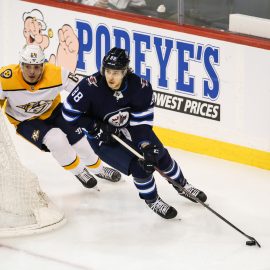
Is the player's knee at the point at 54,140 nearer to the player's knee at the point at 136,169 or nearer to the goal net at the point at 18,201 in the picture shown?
the goal net at the point at 18,201

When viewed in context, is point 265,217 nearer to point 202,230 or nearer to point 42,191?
point 202,230

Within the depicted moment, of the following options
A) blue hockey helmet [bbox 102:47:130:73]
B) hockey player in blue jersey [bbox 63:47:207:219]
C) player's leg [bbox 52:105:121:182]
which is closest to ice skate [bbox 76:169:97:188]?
player's leg [bbox 52:105:121:182]

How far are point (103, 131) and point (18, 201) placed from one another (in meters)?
0.60

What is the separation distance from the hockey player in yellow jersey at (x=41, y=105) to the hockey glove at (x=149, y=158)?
515mm

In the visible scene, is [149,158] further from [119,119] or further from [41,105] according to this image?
[41,105]

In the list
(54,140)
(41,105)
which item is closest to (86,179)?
(54,140)

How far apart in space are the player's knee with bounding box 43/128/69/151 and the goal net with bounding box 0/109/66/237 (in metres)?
0.29

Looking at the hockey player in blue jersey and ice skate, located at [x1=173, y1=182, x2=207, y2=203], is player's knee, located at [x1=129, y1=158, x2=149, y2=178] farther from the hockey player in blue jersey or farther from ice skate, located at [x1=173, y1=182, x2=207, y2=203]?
ice skate, located at [x1=173, y1=182, x2=207, y2=203]

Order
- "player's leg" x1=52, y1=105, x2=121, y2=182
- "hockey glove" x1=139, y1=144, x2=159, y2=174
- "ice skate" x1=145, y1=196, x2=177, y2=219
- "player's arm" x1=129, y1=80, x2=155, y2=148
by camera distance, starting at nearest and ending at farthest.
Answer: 1. "hockey glove" x1=139, y1=144, x2=159, y2=174
2. "player's arm" x1=129, y1=80, x2=155, y2=148
3. "ice skate" x1=145, y1=196, x2=177, y2=219
4. "player's leg" x1=52, y1=105, x2=121, y2=182

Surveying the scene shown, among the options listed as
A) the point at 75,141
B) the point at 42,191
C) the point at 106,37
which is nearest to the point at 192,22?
the point at 106,37

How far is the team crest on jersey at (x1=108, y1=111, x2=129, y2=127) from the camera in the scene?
5.46 metres

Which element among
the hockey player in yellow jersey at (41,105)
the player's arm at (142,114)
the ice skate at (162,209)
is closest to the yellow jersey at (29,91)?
the hockey player in yellow jersey at (41,105)

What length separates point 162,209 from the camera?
217 inches

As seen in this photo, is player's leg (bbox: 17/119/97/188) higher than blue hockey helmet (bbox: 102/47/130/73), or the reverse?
blue hockey helmet (bbox: 102/47/130/73)
